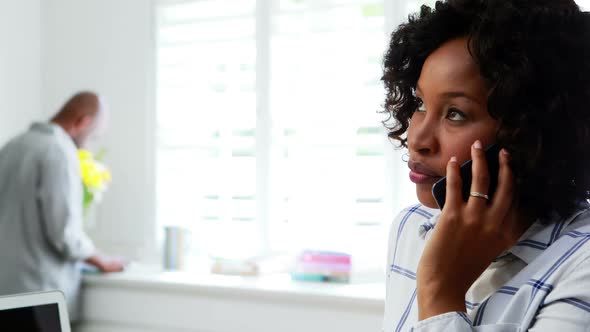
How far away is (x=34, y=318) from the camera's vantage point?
2.66ft

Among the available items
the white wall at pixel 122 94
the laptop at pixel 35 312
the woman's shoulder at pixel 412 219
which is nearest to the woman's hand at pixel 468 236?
the woman's shoulder at pixel 412 219

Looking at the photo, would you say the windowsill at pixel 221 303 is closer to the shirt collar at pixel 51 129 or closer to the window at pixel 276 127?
the window at pixel 276 127

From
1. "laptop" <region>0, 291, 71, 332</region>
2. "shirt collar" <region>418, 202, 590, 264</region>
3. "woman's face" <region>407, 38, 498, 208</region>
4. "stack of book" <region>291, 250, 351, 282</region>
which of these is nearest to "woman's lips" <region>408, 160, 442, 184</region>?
"woman's face" <region>407, 38, 498, 208</region>

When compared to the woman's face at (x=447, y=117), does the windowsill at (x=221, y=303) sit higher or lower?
lower

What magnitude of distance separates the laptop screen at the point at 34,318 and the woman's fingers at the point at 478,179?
1.69 feet

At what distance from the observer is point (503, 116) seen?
0.83 m

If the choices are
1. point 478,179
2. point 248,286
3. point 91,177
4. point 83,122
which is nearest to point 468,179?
point 478,179

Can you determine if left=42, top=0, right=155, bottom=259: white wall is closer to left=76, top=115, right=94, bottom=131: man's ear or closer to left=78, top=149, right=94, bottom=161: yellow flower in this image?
left=78, top=149, right=94, bottom=161: yellow flower

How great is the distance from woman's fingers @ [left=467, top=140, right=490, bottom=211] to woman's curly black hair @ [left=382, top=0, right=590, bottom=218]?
3 centimetres

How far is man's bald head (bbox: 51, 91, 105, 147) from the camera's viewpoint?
9.61ft

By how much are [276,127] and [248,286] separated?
76 cm

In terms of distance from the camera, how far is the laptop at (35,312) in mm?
795

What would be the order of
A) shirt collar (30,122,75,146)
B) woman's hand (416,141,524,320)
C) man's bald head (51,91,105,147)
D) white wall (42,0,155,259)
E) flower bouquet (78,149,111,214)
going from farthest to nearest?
white wall (42,0,155,259), flower bouquet (78,149,111,214), man's bald head (51,91,105,147), shirt collar (30,122,75,146), woman's hand (416,141,524,320)

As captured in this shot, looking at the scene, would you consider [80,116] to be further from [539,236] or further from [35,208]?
[539,236]
